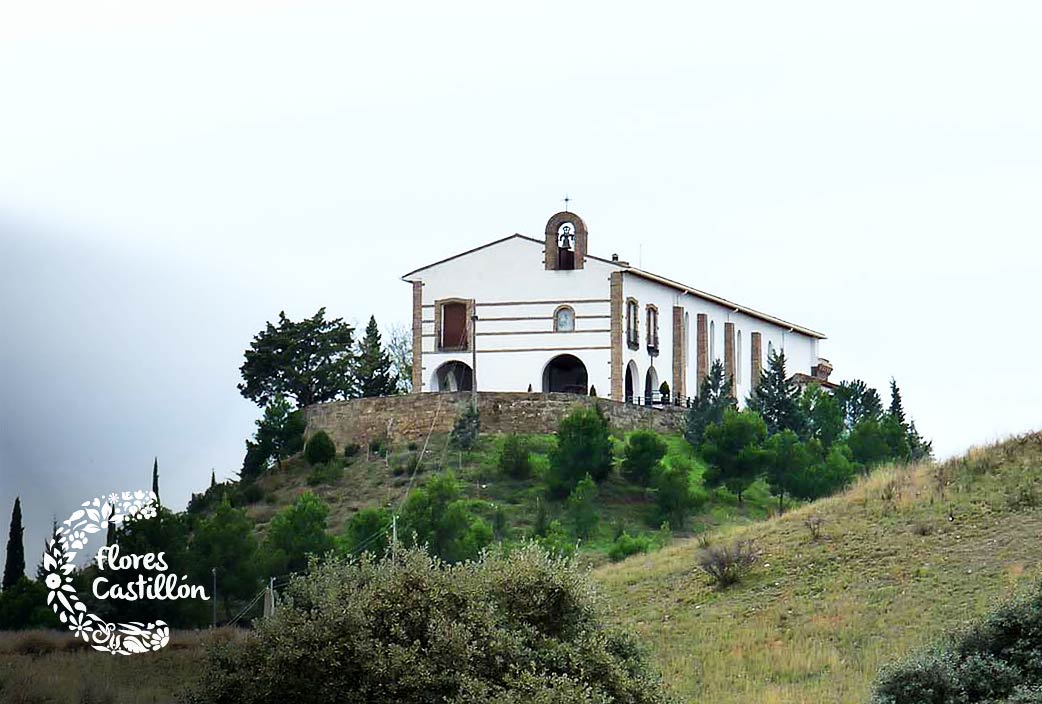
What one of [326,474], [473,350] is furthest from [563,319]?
[326,474]

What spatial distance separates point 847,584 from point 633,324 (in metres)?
27.2

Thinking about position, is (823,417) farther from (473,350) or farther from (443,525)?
(443,525)

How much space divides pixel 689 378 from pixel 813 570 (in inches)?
1141

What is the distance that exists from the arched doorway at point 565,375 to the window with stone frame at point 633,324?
165 centimetres

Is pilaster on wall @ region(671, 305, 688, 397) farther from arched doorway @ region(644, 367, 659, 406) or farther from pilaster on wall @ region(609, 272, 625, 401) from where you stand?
pilaster on wall @ region(609, 272, 625, 401)

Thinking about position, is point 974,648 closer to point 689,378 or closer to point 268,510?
point 268,510

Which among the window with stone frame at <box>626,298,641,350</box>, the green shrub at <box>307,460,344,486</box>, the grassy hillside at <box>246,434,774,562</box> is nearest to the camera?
the grassy hillside at <box>246,434,774,562</box>

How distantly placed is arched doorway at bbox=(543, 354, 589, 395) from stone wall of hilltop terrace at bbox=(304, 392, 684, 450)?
118 inches

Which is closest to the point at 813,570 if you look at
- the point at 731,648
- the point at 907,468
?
the point at 731,648

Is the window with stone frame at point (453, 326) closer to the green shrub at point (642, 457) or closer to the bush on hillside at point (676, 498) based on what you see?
the green shrub at point (642, 457)

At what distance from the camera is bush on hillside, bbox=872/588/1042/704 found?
21.5 metres

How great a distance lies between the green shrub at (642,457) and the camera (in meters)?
50.2

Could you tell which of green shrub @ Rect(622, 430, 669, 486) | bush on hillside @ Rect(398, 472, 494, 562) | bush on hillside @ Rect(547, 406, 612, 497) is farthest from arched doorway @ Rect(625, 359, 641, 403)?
bush on hillside @ Rect(398, 472, 494, 562)

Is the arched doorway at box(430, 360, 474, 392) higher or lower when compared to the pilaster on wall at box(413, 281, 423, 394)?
lower
